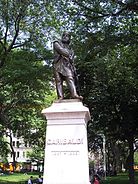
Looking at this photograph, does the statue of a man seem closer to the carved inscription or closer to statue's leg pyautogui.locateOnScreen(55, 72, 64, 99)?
statue's leg pyautogui.locateOnScreen(55, 72, 64, 99)

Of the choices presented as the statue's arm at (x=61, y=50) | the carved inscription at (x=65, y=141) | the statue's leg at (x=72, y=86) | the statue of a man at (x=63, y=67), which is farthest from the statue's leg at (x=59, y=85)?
the carved inscription at (x=65, y=141)

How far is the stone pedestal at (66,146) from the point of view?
11562 mm

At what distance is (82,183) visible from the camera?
11.4 metres

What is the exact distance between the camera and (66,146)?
1175 cm

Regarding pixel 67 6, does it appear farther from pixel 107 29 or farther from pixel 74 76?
pixel 74 76

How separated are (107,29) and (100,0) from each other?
5.19ft

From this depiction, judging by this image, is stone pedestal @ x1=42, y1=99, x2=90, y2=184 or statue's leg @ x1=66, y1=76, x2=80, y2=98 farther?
statue's leg @ x1=66, y1=76, x2=80, y2=98

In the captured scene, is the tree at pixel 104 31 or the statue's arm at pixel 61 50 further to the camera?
the tree at pixel 104 31

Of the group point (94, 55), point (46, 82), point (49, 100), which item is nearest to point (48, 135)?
point (94, 55)

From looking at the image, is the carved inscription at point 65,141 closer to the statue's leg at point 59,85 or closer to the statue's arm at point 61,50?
the statue's leg at point 59,85

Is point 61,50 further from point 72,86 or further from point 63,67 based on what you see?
point 72,86

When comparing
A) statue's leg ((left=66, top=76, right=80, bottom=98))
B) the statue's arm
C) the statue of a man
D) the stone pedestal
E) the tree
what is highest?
the tree

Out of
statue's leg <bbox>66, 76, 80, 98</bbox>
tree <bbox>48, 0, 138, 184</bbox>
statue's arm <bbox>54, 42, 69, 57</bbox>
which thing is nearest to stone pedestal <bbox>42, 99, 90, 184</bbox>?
statue's leg <bbox>66, 76, 80, 98</bbox>

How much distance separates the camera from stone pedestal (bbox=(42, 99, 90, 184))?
1156 centimetres
